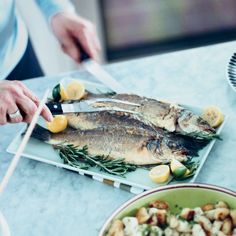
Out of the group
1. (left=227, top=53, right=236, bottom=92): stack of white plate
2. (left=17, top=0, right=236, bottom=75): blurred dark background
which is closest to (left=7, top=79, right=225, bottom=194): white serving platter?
(left=227, top=53, right=236, bottom=92): stack of white plate

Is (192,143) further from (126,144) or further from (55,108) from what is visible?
(55,108)

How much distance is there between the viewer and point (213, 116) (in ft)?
2.96

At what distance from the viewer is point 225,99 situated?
0.99 m

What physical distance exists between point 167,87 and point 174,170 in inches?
10.9

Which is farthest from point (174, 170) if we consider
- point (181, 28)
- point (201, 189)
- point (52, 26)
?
point (181, 28)

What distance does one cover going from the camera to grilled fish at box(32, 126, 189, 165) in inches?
32.9

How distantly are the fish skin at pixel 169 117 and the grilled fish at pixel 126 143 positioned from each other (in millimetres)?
33

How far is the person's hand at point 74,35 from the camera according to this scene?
1099 millimetres

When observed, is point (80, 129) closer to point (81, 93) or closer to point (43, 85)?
point (81, 93)

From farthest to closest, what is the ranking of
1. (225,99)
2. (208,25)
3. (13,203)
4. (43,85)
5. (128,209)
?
(208,25) < (43,85) < (225,99) < (13,203) < (128,209)

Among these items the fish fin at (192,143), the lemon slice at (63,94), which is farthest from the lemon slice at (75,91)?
the fish fin at (192,143)

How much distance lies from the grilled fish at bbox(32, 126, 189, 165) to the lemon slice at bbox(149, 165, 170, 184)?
0.07 ft

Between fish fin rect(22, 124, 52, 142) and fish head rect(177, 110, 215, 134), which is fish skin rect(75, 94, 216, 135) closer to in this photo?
fish head rect(177, 110, 215, 134)

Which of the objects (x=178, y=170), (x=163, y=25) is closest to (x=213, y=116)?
(x=178, y=170)
